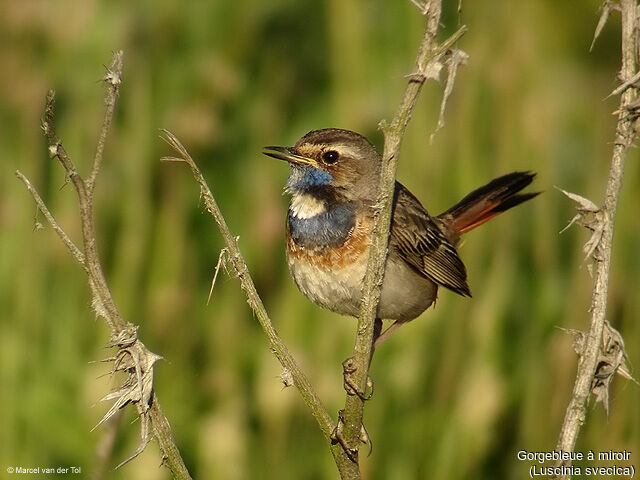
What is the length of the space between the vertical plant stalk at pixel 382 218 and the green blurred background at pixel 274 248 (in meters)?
1.92

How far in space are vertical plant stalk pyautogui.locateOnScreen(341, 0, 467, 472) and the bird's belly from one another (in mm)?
1037

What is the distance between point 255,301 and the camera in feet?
6.85

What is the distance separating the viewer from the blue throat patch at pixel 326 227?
3549 mm

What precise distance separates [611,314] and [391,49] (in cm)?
167

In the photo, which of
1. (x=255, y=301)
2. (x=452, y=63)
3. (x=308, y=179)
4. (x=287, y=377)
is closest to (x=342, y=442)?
(x=287, y=377)

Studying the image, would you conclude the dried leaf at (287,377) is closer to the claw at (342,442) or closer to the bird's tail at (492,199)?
the claw at (342,442)

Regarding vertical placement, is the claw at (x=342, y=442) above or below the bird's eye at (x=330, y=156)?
below

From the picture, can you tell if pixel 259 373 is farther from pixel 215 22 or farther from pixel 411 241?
pixel 215 22

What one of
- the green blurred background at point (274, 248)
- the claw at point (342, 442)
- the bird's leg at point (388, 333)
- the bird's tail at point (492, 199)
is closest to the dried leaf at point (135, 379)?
the claw at point (342, 442)

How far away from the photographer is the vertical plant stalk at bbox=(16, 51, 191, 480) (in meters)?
1.92

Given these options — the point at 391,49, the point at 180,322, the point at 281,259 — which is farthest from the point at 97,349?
the point at 391,49

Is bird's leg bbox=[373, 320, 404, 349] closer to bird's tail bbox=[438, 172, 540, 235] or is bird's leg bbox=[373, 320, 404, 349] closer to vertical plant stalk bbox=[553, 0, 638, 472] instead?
bird's tail bbox=[438, 172, 540, 235]

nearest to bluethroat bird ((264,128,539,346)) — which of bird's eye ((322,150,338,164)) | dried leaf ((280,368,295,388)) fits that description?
bird's eye ((322,150,338,164))

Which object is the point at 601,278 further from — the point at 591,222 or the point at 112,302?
the point at 112,302
